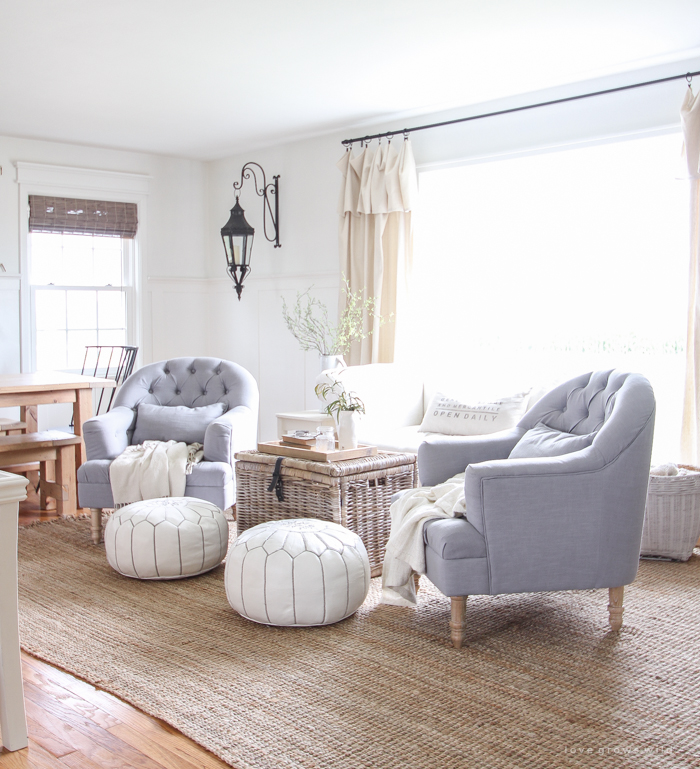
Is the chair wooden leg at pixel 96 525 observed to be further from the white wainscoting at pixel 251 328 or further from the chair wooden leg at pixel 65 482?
the white wainscoting at pixel 251 328

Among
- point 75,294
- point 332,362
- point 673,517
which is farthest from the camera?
point 75,294

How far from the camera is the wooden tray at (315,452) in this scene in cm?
324

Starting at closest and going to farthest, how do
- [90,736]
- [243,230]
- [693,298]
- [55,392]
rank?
[90,736] < [693,298] < [55,392] < [243,230]

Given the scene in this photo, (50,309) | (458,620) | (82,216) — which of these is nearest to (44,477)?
(50,309)

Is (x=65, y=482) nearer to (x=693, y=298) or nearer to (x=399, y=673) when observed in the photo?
(x=399, y=673)

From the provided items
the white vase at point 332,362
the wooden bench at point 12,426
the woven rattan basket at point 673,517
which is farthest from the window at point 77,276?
the woven rattan basket at point 673,517

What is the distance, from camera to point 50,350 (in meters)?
6.18

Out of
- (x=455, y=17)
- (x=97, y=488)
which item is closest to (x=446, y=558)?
(x=97, y=488)

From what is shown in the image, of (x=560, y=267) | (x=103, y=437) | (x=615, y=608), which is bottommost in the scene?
(x=615, y=608)

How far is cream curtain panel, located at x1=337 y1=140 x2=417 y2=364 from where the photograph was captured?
5121 millimetres

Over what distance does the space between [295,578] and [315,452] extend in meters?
0.73

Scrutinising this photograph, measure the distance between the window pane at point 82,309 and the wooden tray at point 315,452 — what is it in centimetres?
342

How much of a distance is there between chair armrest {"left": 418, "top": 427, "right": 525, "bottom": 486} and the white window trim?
3.99 m

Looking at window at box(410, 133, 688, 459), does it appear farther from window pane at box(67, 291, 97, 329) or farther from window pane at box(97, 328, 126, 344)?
window pane at box(67, 291, 97, 329)
